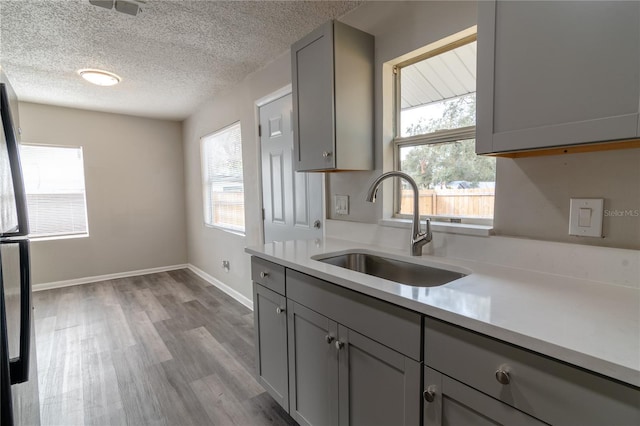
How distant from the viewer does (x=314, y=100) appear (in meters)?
1.79

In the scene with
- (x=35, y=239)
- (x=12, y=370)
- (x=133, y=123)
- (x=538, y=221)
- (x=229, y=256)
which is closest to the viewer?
(x=12, y=370)

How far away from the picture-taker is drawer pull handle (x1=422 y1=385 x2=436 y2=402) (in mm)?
899

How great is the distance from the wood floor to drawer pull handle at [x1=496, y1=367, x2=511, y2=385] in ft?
4.45

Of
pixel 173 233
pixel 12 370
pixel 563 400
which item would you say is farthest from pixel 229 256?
pixel 563 400

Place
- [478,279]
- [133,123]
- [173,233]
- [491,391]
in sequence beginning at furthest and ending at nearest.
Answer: [173,233] → [133,123] → [478,279] → [491,391]

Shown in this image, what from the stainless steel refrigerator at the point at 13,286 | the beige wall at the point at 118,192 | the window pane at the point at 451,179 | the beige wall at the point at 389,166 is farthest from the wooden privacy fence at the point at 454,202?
the beige wall at the point at 118,192

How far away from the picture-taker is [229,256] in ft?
12.1

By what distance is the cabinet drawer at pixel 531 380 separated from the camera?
1.99 feet

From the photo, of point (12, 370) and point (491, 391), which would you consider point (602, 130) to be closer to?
point (491, 391)

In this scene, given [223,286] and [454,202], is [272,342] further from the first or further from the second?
[223,286]

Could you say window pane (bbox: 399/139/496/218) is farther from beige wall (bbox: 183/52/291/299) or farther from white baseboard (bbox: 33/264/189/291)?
white baseboard (bbox: 33/264/189/291)

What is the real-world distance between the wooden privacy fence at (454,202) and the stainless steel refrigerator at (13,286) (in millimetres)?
1724

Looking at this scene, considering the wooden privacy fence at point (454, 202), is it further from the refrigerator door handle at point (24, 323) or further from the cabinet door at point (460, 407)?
the refrigerator door handle at point (24, 323)

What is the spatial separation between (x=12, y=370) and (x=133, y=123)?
4382 mm
